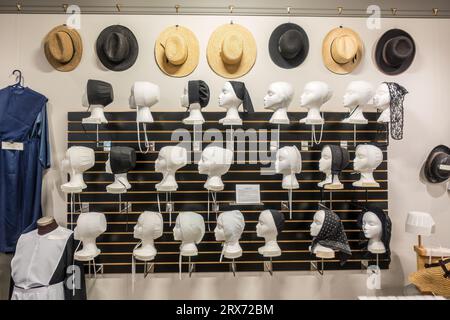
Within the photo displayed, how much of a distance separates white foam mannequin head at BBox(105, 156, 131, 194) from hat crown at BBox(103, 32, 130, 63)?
99 cm

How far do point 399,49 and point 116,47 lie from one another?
2.64m

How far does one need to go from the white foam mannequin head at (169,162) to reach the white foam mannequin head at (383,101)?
172cm

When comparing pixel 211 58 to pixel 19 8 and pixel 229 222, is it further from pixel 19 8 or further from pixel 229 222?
pixel 19 8

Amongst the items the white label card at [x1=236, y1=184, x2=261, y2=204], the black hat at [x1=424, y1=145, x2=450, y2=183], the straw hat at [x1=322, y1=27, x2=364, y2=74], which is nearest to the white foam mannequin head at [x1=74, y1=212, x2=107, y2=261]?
the white label card at [x1=236, y1=184, x2=261, y2=204]

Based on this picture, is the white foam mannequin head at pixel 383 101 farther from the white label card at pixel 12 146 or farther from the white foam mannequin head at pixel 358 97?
the white label card at pixel 12 146

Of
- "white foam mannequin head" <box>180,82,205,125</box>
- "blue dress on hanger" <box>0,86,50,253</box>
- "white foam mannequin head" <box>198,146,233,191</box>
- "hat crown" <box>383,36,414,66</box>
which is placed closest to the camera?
"white foam mannequin head" <box>198,146,233,191</box>

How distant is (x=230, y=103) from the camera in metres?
2.65

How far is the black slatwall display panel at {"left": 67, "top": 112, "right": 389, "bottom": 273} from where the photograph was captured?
2.90m

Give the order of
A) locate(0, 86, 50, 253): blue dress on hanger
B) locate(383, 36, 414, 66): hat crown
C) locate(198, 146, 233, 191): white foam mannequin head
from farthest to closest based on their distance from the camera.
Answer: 1. locate(383, 36, 414, 66): hat crown
2. locate(0, 86, 50, 253): blue dress on hanger
3. locate(198, 146, 233, 191): white foam mannequin head

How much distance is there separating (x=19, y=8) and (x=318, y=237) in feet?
11.3

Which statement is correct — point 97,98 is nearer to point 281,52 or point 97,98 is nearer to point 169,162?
point 169,162

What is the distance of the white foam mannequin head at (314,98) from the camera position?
2.63 metres

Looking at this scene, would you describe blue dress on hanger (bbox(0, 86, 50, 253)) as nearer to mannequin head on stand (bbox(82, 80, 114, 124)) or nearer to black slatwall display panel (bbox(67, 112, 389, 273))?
black slatwall display panel (bbox(67, 112, 389, 273))
